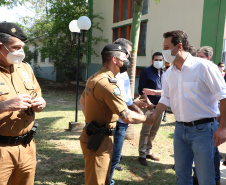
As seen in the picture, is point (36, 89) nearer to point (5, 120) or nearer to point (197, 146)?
point (5, 120)

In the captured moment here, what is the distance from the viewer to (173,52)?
8.87 ft

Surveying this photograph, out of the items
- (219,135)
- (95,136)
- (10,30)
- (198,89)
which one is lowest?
(95,136)

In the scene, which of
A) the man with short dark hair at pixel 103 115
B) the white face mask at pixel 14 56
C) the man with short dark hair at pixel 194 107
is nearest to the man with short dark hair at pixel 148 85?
the man with short dark hair at pixel 194 107

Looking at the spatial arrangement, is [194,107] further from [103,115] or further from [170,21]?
[170,21]

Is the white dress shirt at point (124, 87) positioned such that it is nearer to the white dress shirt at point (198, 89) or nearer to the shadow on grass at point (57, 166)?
the white dress shirt at point (198, 89)

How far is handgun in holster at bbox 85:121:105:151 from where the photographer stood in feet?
8.26

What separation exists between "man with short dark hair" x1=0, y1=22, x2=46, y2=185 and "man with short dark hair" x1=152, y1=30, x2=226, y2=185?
1585mm

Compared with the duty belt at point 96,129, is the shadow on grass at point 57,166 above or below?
below

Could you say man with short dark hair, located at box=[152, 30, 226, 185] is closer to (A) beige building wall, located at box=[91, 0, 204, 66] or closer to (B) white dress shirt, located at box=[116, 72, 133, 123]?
(B) white dress shirt, located at box=[116, 72, 133, 123]

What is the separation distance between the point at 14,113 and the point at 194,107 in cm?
191

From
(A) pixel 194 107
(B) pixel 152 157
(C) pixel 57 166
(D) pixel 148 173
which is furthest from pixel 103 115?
(B) pixel 152 157

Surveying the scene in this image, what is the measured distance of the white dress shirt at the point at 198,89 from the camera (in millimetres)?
2381

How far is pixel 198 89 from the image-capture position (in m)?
2.50

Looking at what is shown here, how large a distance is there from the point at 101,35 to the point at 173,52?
1686 cm
